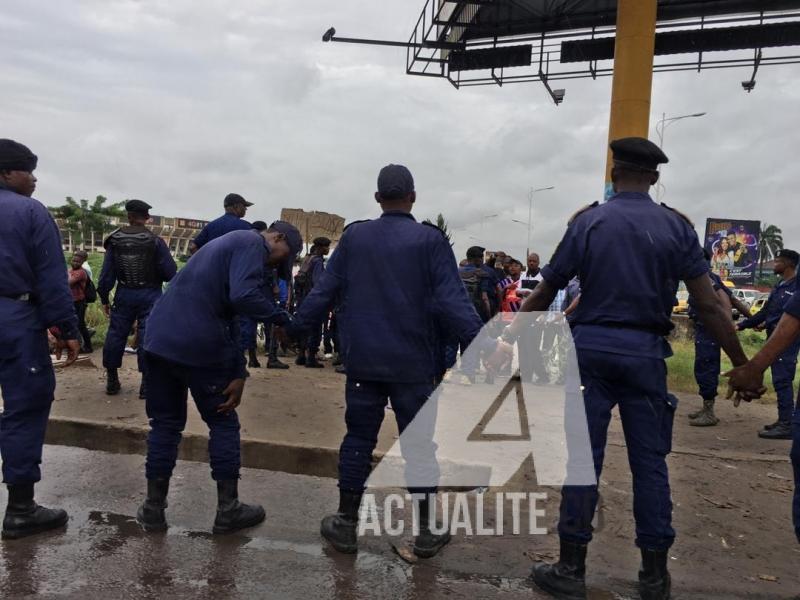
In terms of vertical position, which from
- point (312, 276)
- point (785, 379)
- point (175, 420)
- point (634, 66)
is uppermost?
point (634, 66)

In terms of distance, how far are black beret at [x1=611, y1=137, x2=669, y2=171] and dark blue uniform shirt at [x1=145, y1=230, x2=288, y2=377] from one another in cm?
193

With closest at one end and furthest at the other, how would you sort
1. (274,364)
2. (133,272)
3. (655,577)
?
1. (655,577)
2. (133,272)
3. (274,364)

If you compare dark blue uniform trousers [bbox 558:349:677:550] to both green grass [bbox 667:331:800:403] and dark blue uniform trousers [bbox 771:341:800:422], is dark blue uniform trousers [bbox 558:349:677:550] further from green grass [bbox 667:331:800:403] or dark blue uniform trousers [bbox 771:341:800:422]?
dark blue uniform trousers [bbox 771:341:800:422]

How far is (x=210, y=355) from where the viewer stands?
3.66 metres

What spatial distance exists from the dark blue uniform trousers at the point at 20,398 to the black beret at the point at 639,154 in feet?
10.4

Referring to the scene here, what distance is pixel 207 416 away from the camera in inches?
150

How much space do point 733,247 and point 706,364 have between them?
3316 centimetres

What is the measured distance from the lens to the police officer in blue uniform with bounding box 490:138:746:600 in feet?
10.2

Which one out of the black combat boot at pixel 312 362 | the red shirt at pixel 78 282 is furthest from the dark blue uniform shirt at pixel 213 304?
the red shirt at pixel 78 282

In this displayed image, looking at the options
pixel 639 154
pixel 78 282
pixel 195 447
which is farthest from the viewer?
pixel 78 282

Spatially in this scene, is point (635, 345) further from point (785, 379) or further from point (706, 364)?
point (706, 364)

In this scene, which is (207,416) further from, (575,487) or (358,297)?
(575,487)

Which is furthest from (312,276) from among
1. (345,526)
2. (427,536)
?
(427,536)

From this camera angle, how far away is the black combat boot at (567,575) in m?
3.11
